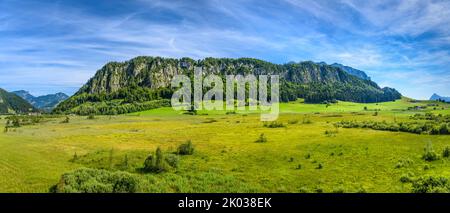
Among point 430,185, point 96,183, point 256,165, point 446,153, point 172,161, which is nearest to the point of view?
point 96,183

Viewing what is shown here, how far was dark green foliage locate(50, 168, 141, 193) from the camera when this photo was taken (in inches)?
1070

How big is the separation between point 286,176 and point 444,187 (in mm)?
13959

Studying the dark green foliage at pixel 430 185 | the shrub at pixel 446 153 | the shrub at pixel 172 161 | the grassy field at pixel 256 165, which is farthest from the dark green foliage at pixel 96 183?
the shrub at pixel 446 153

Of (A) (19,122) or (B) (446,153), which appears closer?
(B) (446,153)

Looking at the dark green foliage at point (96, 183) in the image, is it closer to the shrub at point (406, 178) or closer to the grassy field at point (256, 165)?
the grassy field at point (256, 165)

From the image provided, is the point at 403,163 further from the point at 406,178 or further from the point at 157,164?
the point at 157,164

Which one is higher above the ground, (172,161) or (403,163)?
(172,161)

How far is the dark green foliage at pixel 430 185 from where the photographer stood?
27.8 metres

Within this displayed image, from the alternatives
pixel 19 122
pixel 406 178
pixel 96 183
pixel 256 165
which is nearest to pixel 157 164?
pixel 96 183

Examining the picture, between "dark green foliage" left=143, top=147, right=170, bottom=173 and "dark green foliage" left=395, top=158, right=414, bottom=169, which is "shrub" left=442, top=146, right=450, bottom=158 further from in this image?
"dark green foliage" left=143, top=147, right=170, bottom=173

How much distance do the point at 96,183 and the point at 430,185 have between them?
2849 centimetres

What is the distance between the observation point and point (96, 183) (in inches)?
1113

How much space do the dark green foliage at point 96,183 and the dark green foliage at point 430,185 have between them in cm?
2384
